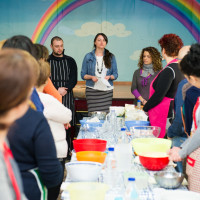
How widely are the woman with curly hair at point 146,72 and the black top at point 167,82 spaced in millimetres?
1125

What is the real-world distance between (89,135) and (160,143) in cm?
80

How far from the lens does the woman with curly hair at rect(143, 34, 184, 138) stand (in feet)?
10.9

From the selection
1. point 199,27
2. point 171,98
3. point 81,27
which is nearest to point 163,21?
point 199,27

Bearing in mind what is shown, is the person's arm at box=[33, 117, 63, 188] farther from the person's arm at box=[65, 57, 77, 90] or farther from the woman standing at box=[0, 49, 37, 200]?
the person's arm at box=[65, 57, 77, 90]


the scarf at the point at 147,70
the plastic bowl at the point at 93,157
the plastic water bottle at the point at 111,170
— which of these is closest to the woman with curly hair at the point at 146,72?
the scarf at the point at 147,70

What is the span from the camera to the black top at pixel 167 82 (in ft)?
10.9

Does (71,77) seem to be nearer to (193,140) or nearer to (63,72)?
(63,72)

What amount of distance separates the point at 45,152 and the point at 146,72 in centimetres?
331

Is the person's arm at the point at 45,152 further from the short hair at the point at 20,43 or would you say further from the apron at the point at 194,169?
the apron at the point at 194,169


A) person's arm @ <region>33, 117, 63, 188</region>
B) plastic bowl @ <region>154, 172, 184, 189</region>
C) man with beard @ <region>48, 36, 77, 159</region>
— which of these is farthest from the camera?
man with beard @ <region>48, 36, 77, 159</region>

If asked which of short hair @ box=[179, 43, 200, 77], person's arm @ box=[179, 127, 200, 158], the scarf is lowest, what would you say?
person's arm @ box=[179, 127, 200, 158]

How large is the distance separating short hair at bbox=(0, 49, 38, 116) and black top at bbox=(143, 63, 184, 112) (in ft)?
8.17

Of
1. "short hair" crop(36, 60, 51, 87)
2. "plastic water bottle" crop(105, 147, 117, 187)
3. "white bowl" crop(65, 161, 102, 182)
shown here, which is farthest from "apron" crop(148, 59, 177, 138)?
"white bowl" crop(65, 161, 102, 182)

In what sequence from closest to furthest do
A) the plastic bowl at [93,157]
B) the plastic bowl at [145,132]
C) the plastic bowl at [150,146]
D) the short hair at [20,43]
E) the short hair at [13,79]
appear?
the short hair at [13,79], the short hair at [20,43], the plastic bowl at [93,157], the plastic bowl at [150,146], the plastic bowl at [145,132]
